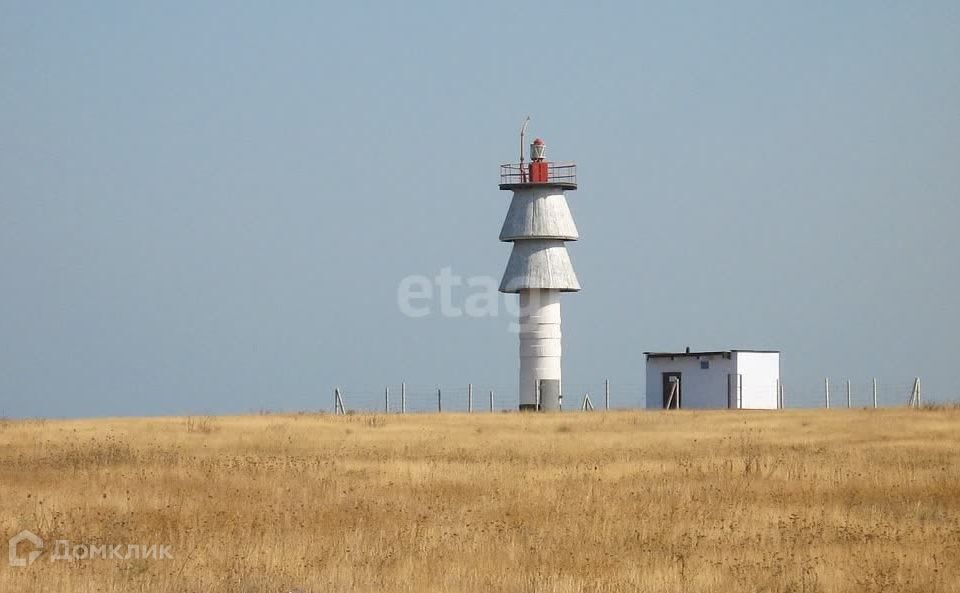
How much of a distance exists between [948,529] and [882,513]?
1.85 metres

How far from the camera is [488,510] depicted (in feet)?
69.9

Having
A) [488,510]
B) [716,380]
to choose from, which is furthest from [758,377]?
[488,510]

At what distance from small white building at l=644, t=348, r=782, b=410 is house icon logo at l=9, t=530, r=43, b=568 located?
140 ft

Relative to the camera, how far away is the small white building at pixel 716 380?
57.8 metres

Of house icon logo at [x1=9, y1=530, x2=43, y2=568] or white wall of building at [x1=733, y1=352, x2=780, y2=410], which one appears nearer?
house icon logo at [x1=9, y1=530, x2=43, y2=568]

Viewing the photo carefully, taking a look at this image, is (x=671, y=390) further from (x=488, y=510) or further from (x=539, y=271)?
(x=488, y=510)

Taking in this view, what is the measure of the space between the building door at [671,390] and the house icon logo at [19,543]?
4333 centimetres

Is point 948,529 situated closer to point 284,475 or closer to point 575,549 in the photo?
point 575,549

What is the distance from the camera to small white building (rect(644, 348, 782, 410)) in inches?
2274

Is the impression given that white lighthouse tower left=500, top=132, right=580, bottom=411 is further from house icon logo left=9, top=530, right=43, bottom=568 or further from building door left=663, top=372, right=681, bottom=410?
house icon logo left=9, top=530, right=43, bottom=568

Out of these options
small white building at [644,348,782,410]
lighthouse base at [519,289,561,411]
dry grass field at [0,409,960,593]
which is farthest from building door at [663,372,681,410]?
dry grass field at [0,409,960,593]

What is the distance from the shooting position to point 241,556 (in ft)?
53.6

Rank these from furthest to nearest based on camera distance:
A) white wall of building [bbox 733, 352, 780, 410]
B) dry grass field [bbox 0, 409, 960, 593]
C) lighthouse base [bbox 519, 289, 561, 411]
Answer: white wall of building [bbox 733, 352, 780, 410] → lighthouse base [bbox 519, 289, 561, 411] → dry grass field [bbox 0, 409, 960, 593]

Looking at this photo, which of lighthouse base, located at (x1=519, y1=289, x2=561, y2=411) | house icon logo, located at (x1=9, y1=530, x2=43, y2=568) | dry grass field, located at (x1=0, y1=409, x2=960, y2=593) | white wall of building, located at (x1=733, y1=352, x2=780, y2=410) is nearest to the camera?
dry grass field, located at (x1=0, y1=409, x2=960, y2=593)
